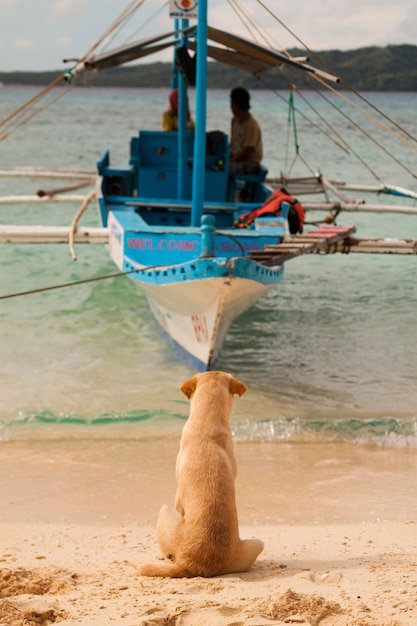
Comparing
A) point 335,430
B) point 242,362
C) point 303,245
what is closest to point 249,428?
point 335,430

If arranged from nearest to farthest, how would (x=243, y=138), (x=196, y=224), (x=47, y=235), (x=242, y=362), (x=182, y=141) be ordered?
(x=196, y=224) → (x=47, y=235) → (x=242, y=362) → (x=182, y=141) → (x=243, y=138)

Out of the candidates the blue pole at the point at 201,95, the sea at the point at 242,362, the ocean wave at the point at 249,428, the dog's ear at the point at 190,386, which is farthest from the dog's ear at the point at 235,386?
the blue pole at the point at 201,95

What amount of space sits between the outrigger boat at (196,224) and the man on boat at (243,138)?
0.54 feet

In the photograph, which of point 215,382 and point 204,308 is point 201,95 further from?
point 215,382

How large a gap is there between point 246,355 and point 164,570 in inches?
227

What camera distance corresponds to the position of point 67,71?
29.4 feet

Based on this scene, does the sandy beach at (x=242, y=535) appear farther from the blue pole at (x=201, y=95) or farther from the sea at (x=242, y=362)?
the blue pole at (x=201, y=95)

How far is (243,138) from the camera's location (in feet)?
38.2

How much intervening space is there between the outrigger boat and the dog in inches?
122

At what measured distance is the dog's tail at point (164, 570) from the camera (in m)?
3.80

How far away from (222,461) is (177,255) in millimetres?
3969

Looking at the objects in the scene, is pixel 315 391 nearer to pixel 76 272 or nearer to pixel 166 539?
pixel 166 539

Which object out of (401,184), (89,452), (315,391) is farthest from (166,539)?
(401,184)

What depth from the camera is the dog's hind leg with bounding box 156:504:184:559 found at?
12.6 feet
